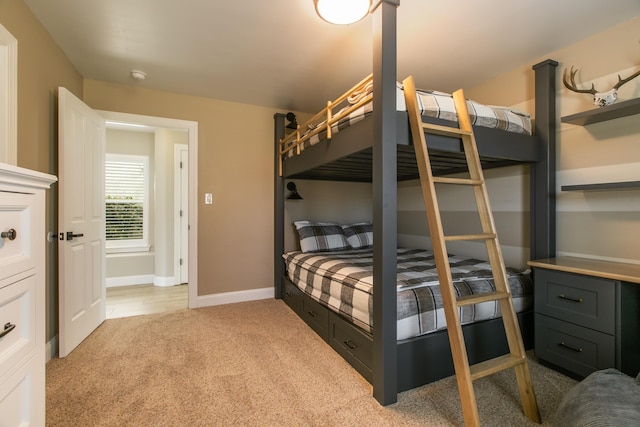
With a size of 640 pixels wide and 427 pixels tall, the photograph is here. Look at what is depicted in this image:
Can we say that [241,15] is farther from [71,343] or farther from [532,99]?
[71,343]

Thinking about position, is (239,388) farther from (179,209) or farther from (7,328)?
(179,209)

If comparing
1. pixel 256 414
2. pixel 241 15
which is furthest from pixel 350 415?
pixel 241 15

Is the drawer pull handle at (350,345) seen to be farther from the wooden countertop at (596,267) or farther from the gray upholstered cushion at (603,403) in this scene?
the wooden countertop at (596,267)

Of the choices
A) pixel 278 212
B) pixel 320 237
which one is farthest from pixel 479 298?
pixel 278 212

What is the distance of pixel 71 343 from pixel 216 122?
240 centimetres

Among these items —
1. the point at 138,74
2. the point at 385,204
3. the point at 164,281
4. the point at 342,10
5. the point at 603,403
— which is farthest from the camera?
the point at 164,281

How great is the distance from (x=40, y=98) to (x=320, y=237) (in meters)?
2.61

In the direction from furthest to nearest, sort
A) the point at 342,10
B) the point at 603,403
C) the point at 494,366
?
the point at 342,10
the point at 494,366
the point at 603,403

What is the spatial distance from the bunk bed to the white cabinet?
1.40 metres

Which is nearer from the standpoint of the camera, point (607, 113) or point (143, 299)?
point (607, 113)

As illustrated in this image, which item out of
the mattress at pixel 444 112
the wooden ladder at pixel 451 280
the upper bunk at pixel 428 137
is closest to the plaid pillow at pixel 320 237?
the upper bunk at pixel 428 137

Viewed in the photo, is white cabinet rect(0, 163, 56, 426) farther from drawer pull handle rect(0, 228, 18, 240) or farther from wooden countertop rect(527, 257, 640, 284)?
wooden countertop rect(527, 257, 640, 284)

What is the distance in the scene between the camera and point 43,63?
207cm

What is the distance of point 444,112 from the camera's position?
1.87m
